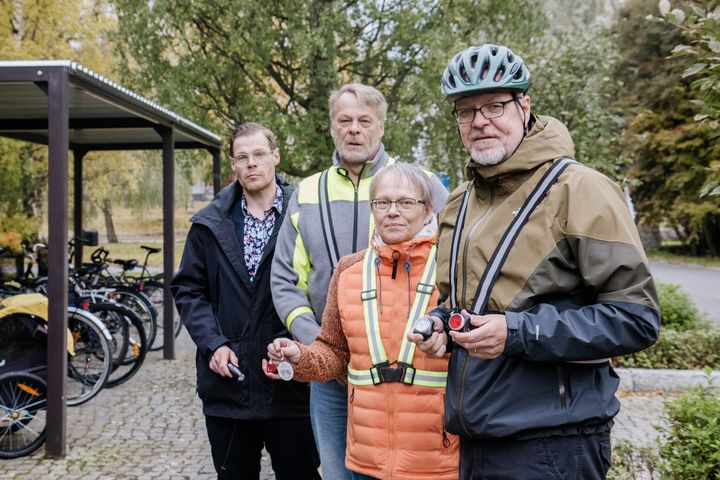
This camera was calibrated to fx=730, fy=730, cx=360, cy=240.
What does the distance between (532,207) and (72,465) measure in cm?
449

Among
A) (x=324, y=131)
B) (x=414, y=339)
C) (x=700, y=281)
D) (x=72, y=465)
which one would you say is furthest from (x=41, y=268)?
(x=700, y=281)

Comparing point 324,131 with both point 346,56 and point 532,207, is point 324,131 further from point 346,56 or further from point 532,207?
point 532,207

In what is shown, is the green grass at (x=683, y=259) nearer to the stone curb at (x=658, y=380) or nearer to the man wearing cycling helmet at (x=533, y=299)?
the stone curb at (x=658, y=380)

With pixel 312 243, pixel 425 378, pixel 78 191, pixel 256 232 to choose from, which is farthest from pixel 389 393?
pixel 78 191

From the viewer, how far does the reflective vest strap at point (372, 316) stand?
98.7 inches

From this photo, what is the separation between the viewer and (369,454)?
2486 millimetres

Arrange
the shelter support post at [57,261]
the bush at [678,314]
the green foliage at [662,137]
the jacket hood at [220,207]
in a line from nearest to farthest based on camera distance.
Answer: the jacket hood at [220,207] → the shelter support post at [57,261] → the bush at [678,314] → the green foliage at [662,137]

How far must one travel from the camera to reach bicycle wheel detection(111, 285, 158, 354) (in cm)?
886

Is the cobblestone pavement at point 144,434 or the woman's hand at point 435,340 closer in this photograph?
the woman's hand at point 435,340

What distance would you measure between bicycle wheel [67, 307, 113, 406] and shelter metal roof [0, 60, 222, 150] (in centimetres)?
205

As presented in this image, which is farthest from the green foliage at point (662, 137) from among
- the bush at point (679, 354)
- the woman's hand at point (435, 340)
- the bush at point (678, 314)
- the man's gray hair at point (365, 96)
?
the woman's hand at point (435, 340)

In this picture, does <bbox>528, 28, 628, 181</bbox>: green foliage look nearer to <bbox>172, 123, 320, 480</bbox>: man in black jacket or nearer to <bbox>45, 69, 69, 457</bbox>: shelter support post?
<bbox>45, 69, 69, 457</bbox>: shelter support post

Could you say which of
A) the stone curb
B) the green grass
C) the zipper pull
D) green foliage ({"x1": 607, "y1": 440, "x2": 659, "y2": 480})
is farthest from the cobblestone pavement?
the green grass

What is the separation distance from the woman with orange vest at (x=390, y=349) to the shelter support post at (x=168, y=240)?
6.30 metres
